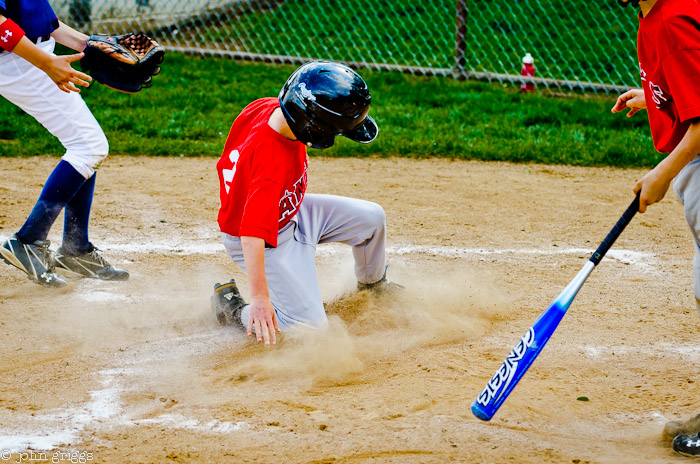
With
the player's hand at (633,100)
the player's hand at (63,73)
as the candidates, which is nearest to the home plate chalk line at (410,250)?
the player's hand at (63,73)

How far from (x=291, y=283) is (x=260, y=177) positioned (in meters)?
0.56

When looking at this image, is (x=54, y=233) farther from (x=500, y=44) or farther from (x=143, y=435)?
(x=500, y=44)


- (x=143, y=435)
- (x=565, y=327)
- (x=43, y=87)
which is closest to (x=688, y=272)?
(x=565, y=327)

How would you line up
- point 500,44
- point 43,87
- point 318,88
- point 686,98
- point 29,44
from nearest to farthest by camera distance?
point 686,98 → point 318,88 → point 29,44 → point 43,87 → point 500,44

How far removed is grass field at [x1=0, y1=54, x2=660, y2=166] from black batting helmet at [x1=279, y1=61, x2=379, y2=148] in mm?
3311

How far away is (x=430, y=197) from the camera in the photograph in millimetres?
5410

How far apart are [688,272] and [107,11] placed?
27.4 ft

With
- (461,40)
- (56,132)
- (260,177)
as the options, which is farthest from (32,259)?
(461,40)

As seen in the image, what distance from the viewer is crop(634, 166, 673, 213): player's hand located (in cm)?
243

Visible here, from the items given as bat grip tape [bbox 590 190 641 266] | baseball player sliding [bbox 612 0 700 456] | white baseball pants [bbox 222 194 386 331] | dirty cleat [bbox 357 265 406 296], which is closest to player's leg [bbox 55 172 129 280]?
white baseball pants [bbox 222 194 386 331]

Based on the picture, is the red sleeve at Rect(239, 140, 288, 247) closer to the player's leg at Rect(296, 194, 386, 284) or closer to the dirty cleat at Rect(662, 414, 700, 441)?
the player's leg at Rect(296, 194, 386, 284)

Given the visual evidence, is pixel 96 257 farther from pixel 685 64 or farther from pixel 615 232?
pixel 685 64

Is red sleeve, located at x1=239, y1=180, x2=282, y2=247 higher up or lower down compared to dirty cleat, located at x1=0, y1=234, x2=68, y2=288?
higher up

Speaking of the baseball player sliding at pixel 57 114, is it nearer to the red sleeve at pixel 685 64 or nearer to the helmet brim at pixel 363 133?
the helmet brim at pixel 363 133
